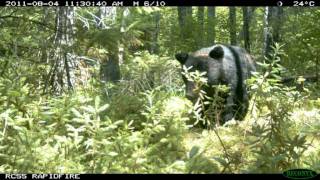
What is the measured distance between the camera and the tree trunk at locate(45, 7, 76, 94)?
5348 millimetres

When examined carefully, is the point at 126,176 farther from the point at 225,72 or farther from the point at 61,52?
the point at 225,72

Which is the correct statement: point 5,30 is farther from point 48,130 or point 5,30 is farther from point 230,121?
point 230,121

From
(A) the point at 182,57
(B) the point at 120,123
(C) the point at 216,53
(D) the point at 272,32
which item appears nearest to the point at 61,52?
(B) the point at 120,123

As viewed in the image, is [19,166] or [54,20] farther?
[54,20]

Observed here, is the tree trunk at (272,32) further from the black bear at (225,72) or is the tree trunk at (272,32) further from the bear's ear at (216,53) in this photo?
the bear's ear at (216,53)

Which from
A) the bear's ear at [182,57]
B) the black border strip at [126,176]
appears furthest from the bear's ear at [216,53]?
the black border strip at [126,176]

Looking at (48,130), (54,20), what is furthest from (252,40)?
(48,130)

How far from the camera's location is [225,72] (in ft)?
21.4

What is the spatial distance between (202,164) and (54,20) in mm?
3252

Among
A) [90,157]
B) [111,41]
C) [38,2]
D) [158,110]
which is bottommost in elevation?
[90,157]

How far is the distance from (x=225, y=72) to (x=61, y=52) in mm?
2398

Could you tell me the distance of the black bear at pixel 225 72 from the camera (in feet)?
21.0

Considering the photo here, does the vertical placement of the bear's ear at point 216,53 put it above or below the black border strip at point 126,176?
above

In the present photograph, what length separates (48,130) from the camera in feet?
15.2
